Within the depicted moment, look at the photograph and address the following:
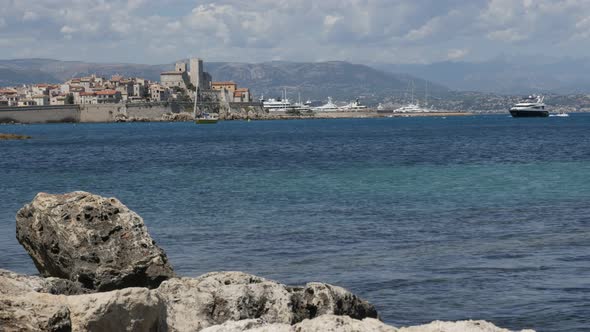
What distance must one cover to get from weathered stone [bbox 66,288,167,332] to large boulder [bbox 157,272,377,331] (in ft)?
3.34

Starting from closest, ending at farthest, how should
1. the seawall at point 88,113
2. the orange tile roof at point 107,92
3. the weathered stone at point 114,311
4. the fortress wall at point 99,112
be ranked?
the weathered stone at point 114,311, the seawall at point 88,113, the fortress wall at point 99,112, the orange tile roof at point 107,92

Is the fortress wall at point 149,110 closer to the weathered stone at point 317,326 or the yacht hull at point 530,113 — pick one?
the yacht hull at point 530,113

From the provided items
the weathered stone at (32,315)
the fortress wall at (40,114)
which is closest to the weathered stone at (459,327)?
the weathered stone at (32,315)

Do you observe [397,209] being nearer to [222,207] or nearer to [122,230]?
[222,207]

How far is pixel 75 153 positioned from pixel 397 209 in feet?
145

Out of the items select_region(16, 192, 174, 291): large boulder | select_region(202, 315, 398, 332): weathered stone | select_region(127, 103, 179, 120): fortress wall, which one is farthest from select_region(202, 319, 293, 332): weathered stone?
select_region(127, 103, 179, 120): fortress wall

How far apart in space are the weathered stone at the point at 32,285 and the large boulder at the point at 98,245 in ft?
2.18

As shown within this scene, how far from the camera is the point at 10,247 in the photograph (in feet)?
55.2

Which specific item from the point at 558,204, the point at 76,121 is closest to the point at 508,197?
the point at 558,204

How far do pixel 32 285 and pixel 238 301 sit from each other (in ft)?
6.17

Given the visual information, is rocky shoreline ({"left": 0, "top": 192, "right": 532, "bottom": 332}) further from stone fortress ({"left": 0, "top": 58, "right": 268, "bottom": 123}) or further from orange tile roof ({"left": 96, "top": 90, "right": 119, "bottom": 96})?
orange tile roof ({"left": 96, "top": 90, "right": 119, "bottom": 96})

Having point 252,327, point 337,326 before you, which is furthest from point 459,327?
point 252,327

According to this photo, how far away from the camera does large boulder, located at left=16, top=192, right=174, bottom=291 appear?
10148 millimetres

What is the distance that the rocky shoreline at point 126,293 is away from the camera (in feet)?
20.4
